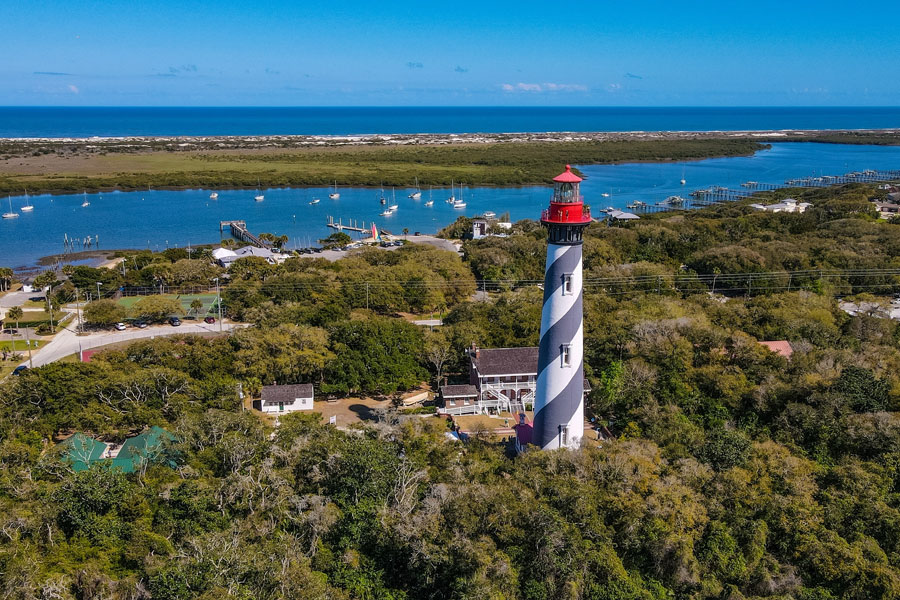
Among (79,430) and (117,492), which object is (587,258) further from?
(117,492)

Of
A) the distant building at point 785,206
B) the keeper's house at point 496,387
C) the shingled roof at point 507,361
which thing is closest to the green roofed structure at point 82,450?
the keeper's house at point 496,387

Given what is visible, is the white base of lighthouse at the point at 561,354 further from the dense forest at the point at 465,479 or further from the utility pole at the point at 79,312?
the utility pole at the point at 79,312

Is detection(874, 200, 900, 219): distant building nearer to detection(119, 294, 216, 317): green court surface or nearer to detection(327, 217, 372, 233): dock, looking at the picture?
detection(327, 217, 372, 233): dock

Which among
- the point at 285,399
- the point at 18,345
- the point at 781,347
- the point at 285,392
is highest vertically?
the point at 781,347

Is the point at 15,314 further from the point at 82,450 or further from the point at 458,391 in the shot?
the point at 458,391

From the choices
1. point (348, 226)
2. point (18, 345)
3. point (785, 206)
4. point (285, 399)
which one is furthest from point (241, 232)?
point (785, 206)

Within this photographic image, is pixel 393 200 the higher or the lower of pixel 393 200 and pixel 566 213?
the lower

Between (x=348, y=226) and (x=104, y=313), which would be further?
(x=348, y=226)
